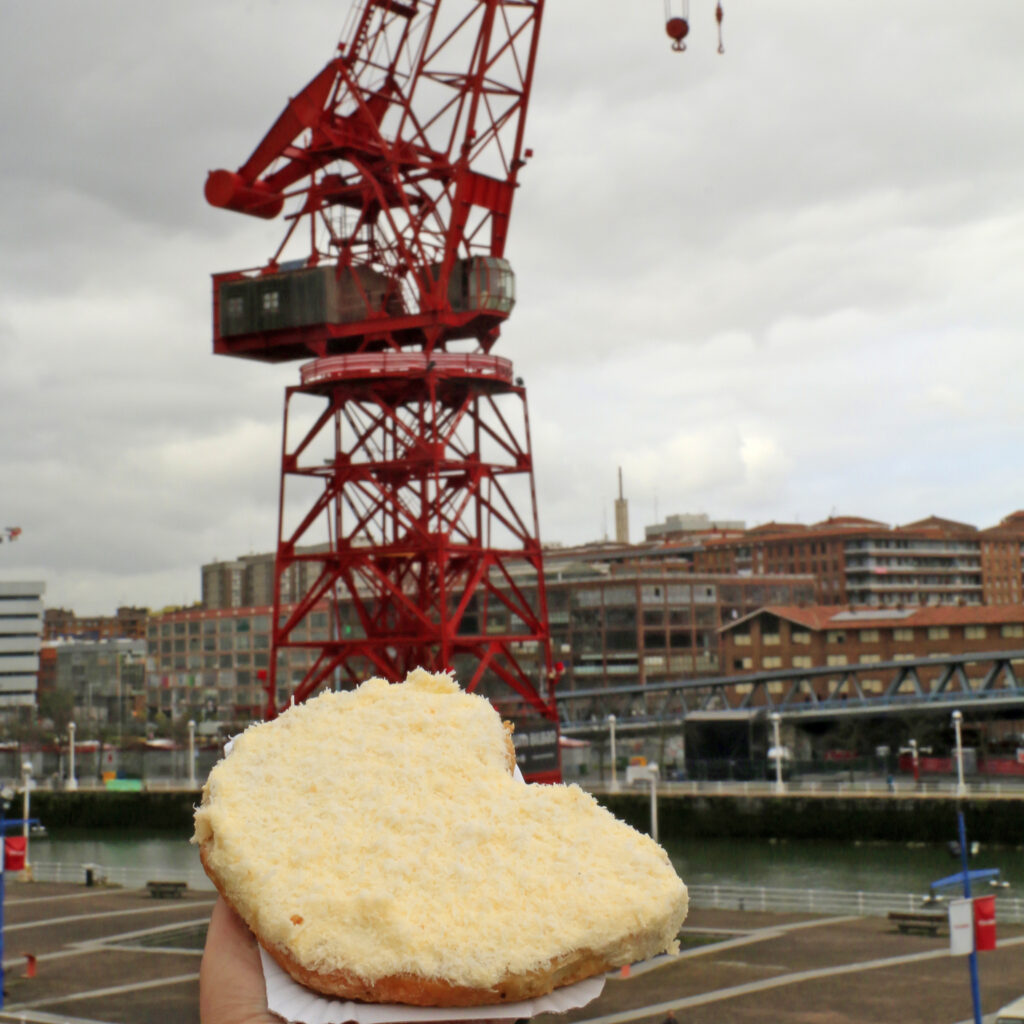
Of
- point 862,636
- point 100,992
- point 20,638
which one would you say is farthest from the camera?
point 20,638

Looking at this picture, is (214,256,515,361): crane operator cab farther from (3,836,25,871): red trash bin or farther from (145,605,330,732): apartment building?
(145,605,330,732): apartment building

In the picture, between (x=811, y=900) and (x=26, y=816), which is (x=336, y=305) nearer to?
(x=811, y=900)

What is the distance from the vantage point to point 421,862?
3.91 metres

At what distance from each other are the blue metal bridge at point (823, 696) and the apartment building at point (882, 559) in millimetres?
35556

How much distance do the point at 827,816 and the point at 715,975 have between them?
117ft

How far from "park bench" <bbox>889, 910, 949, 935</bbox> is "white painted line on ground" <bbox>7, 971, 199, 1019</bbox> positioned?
1601 cm

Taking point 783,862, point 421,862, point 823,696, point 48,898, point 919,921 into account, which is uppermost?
point 421,862

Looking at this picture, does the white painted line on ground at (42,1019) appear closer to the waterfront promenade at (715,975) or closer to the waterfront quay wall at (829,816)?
the waterfront promenade at (715,975)

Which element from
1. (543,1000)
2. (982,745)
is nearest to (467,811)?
(543,1000)

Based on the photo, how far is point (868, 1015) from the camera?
23.4 meters

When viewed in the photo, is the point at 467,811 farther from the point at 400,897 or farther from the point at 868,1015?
the point at 868,1015

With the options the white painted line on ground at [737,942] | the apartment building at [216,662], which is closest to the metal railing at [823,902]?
the white painted line on ground at [737,942]

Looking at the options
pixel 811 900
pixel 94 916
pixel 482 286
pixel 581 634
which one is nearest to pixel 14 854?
pixel 94 916

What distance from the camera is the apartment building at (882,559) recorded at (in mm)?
146500
